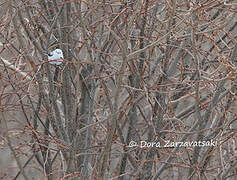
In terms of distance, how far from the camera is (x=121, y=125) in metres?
3.85

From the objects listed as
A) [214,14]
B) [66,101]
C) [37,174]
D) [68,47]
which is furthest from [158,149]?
[37,174]

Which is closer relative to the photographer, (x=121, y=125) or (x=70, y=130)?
(x=70, y=130)

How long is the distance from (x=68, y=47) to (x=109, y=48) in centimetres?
51

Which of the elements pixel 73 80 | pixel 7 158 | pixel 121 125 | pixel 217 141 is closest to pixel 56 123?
pixel 73 80

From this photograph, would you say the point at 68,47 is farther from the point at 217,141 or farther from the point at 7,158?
the point at 7,158

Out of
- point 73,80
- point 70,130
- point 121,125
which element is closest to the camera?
point 70,130

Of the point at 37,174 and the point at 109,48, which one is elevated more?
the point at 109,48

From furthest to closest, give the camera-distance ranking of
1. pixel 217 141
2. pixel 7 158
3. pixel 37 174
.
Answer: pixel 7 158 → pixel 37 174 → pixel 217 141

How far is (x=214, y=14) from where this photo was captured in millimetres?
4012

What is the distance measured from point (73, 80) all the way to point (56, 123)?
1.46 ft

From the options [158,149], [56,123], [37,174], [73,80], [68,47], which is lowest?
[37,174]

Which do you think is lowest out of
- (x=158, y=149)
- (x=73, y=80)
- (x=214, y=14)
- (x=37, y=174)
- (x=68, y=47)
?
(x=37, y=174)

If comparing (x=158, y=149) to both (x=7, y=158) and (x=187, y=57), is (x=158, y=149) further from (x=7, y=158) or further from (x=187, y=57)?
(x=7, y=158)

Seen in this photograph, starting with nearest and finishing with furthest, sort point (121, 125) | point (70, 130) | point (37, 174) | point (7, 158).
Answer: point (70, 130), point (121, 125), point (37, 174), point (7, 158)
